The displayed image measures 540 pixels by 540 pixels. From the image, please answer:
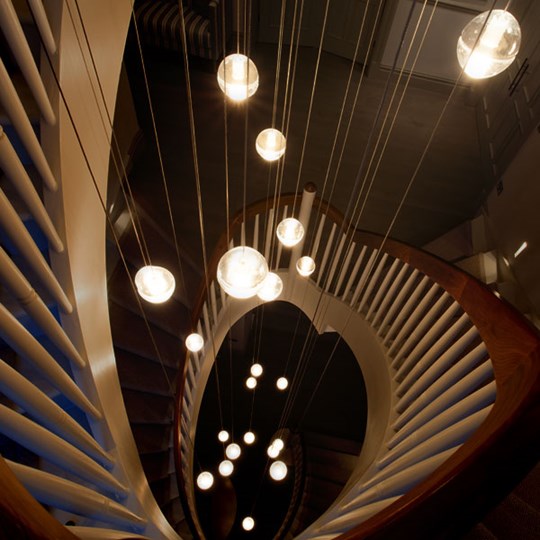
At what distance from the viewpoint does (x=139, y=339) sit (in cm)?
433

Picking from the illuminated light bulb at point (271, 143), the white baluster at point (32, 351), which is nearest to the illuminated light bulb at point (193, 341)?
the white baluster at point (32, 351)

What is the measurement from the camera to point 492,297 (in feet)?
5.94

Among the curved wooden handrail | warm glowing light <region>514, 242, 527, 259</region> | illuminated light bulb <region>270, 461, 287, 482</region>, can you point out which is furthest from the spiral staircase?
warm glowing light <region>514, 242, 527, 259</region>

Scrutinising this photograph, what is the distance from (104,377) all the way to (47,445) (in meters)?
1.08

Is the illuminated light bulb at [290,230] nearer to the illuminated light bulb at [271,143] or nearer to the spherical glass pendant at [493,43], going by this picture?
the illuminated light bulb at [271,143]

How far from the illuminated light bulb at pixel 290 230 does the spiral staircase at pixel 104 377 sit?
1.40 feet

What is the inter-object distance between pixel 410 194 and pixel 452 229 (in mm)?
753

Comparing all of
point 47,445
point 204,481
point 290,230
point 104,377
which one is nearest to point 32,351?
point 47,445

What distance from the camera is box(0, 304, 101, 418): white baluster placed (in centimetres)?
154

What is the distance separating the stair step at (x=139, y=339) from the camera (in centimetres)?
426

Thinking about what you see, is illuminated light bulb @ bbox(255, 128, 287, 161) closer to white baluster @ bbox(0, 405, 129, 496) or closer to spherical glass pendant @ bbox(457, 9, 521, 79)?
spherical glass pendant @ bbox(457, 9, 521, 79)

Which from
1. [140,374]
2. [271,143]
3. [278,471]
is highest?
[140,374]

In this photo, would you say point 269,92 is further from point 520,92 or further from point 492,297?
point 492,297

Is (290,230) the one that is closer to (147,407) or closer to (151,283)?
(151,283)
